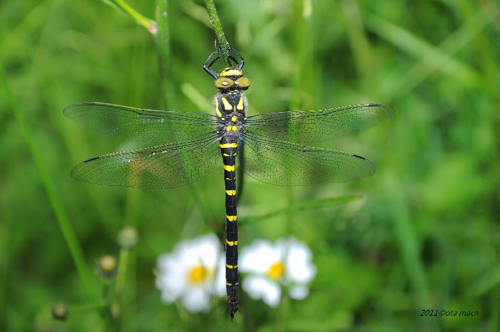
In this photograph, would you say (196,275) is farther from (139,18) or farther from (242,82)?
(139,18)

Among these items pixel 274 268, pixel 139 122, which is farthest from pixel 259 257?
pixel 139 122

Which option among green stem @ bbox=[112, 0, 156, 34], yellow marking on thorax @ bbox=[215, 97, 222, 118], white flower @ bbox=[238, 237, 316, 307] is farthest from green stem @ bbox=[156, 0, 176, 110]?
white flower @ bbox=[238, 237, 316, 307]

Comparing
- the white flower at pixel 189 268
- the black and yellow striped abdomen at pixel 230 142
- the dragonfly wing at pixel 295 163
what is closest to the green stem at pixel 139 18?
the black and yellow striped abdomen at pixel 230 142

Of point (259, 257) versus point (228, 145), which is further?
point (259, 257)

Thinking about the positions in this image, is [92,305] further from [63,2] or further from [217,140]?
[63,2]

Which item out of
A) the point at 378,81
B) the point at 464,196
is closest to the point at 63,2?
the point at 378,81

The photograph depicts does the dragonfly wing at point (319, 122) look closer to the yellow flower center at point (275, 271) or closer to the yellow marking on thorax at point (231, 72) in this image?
the yellow marking on thorax at point (231, 72)

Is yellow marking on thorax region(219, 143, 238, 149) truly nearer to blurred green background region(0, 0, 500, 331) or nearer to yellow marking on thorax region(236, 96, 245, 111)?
A: yellow marking on thorax region(236, 96, 245, 111)
